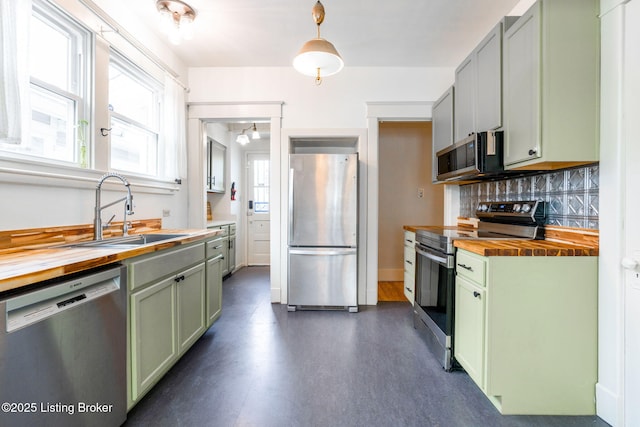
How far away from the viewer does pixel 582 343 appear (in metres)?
1.54

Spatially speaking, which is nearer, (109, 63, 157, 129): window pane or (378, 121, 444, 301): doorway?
(109, 63, 157, 129): window pane

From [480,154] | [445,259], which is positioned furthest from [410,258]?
[480,154]

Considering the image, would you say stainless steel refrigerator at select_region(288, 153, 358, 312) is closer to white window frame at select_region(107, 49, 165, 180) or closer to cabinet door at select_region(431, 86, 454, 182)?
cabinet door at select_region(431, 86, 454, 182)

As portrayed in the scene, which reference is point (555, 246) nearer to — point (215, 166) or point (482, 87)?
point (482, 87)

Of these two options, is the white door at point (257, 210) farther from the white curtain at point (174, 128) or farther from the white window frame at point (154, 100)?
the white window frame at point (154, 100)

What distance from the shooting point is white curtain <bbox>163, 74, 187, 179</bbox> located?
9.55 feet

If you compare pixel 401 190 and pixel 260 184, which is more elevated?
pixel 260 184

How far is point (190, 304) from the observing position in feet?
6.81

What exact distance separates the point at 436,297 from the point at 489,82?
162cm

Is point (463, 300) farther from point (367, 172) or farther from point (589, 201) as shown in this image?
point (367, 172)

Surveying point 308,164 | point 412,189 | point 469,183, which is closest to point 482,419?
point 469,183

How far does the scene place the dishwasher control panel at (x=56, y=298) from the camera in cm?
92

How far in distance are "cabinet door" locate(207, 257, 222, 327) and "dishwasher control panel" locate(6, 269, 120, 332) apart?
1075mm

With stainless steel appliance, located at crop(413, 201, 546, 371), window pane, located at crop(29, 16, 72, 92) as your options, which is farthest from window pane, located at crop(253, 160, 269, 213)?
window pane, located at crop(29, 16, 72, 92)
